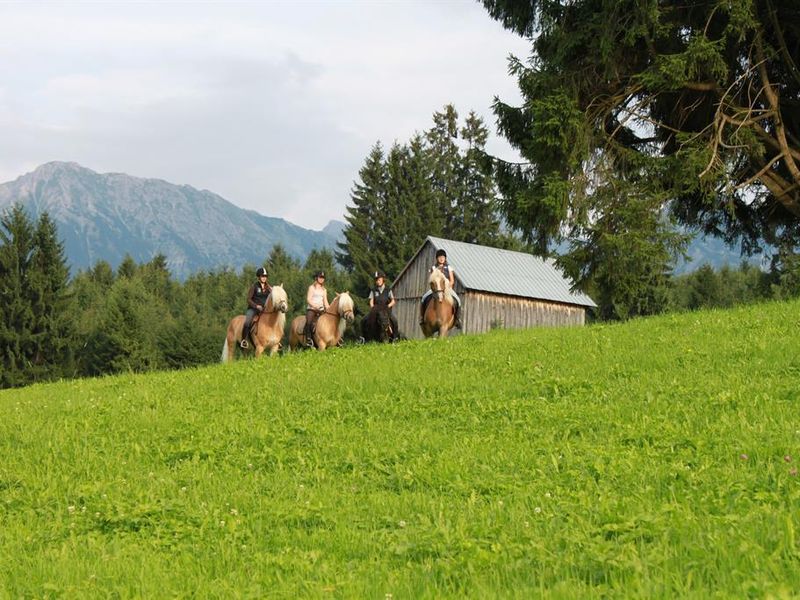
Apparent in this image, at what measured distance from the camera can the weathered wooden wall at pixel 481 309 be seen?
5147 cm

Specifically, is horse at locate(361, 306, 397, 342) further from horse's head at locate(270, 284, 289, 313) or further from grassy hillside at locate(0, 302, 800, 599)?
grassy hillside at locate(0, 302, 800, 599)

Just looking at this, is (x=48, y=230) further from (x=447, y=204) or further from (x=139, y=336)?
(x=447, y=204)

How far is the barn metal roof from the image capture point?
52.5m

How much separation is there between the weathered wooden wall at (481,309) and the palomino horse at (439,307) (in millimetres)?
22485

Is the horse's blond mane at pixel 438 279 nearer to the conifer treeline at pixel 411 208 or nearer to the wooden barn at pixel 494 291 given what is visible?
the wooden barn at pixel 494 291

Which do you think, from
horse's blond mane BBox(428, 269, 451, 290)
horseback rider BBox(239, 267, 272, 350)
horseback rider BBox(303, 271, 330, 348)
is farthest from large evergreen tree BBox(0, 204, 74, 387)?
horse's blond mane BBox(428, 269, 451, 290)

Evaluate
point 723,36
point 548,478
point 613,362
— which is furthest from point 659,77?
point 548,478

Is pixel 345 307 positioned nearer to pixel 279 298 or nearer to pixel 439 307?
pixel 279 298

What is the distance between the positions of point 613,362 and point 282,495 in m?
7.76

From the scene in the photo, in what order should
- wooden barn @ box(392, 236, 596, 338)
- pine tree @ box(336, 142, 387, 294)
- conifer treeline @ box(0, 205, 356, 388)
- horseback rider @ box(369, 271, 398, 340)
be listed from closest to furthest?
horseback rider @ box(369, 271, 398, 340), wooden barn @ box(392, 236, 596, 338), conifer treeline @ box(0, 205, 356, 388), pine tree @ box(336, 142, 387, 294)

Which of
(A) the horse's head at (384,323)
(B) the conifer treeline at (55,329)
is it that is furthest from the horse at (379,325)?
(B) the conifer treeline at (55,329)

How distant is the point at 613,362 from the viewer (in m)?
14.2

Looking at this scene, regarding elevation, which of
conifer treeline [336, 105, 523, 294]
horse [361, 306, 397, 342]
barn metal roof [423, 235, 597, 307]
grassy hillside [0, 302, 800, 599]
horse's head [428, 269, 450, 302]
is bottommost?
grassy hillside [0, 302, 800, 599]

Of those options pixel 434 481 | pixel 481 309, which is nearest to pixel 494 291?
pixel 481 309
